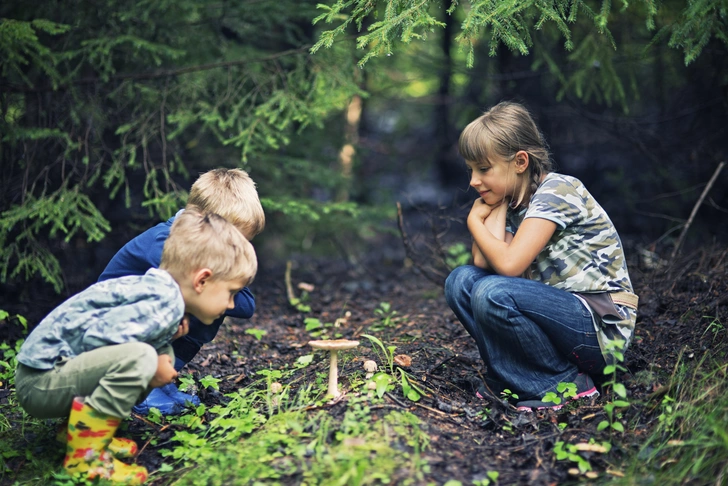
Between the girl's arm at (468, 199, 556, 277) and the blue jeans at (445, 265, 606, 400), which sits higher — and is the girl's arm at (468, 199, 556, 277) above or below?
above

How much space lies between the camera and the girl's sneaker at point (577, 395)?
3.14 metres

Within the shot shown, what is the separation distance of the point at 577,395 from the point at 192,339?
2086 millimetres

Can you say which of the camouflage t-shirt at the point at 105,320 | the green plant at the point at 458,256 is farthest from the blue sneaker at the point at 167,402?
the green plant at the point at 458,256

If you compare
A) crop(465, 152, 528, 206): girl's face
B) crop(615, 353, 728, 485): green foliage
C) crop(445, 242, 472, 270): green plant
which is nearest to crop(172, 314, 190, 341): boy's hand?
crop(465, 152, 528, 206): girl's face

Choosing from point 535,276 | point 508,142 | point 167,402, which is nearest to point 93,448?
point 167,402

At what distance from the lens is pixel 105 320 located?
262 centimetres

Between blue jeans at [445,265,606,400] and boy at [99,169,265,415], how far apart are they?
4.00ft

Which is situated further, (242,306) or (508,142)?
(242,306)

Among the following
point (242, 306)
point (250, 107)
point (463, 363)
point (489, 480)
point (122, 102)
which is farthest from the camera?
point (122, 102)

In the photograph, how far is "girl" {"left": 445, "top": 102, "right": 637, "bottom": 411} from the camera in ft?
10.1

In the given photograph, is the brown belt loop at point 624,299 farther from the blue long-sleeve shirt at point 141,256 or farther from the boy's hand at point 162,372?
the boy's hand at point 162,372

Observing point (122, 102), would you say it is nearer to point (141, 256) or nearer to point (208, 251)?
point (141, 256)

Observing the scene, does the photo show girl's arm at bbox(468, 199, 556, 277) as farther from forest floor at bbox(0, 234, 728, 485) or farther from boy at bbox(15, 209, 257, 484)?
boy at bbox(15, 209, 257, 484)

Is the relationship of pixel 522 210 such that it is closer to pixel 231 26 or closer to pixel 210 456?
pixel 210 456
